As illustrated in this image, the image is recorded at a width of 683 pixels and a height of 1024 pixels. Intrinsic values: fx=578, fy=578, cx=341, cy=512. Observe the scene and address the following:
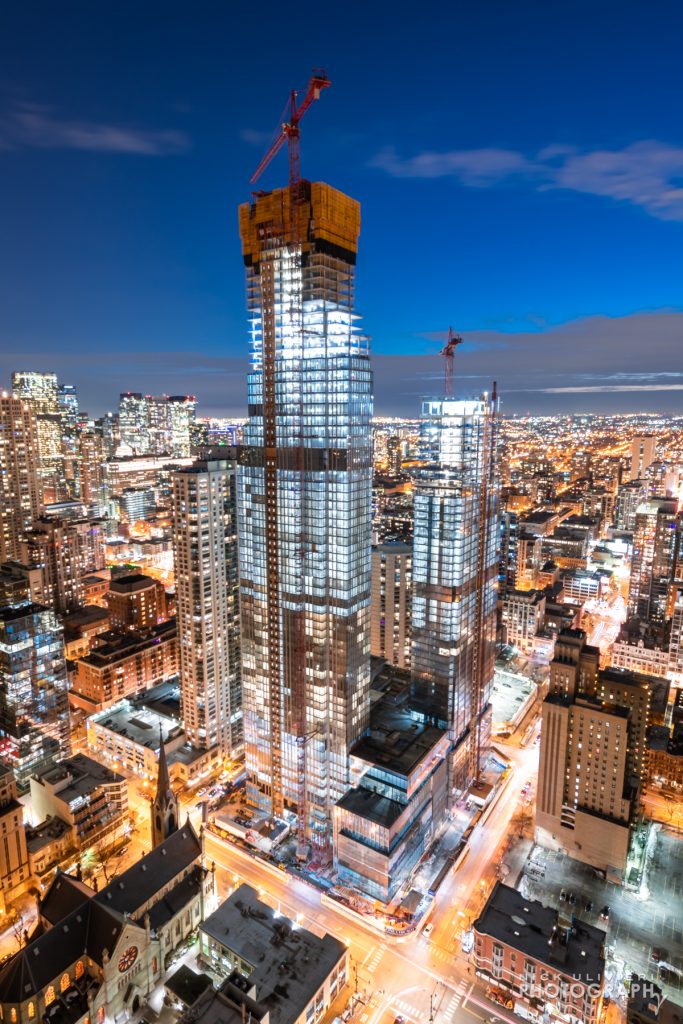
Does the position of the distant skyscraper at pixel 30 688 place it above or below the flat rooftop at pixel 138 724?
above

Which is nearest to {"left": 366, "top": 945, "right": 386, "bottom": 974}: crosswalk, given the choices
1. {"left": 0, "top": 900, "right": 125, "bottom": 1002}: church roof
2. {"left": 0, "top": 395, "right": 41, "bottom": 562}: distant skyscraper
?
{"left": 0, "top": 900, "right": 125, "bottom": 1002}: church roof

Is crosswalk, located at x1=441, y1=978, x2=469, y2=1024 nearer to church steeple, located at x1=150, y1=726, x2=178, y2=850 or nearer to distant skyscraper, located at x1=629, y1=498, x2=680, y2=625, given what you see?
church steeple, located at x1=150, y1=726, x2=178, y2=850

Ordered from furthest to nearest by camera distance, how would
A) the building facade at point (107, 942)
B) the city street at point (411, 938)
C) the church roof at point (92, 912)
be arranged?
the city street at point (411, 938)
the building facade at point (107, 942)
the church roof at point (92, 912)

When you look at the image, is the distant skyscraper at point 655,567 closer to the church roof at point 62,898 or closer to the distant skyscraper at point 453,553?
the distant skyscraper at point 453,553

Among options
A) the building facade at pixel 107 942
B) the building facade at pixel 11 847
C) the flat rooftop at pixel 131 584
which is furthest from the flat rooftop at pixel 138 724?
the flat rooftop at pixel 131 584

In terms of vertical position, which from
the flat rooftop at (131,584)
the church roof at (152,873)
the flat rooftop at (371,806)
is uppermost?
the flat rooftop at (131,584)

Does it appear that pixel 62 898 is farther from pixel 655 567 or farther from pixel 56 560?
pixel 655 567

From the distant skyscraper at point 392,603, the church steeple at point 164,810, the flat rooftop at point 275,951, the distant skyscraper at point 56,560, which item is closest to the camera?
the flat rooftop at point 275,951
